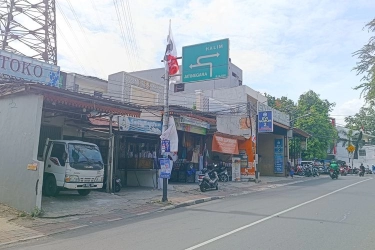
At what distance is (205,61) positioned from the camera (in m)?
13.8

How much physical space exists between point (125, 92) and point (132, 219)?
42.7ft

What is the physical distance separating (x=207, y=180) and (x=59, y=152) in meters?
7.87

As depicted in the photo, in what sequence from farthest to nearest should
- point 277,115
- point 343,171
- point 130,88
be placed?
point 343,171 → point 277,115 → point 130,88

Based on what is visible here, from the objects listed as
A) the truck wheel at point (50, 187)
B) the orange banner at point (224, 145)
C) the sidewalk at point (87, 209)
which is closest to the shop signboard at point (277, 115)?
the orange banner at point (224, 145)

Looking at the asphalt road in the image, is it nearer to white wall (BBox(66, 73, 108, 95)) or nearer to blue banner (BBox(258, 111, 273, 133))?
blue banner (BBox(258, 111, 273, 133))

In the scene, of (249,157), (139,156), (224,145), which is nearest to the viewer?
(139,156)

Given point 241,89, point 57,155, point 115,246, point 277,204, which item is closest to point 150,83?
point 241,89

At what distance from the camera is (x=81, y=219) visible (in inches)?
411

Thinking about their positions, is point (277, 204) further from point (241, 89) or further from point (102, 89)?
point (102, 89)

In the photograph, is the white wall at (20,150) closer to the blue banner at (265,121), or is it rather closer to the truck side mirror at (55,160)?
the truck side mirror at (55,160)

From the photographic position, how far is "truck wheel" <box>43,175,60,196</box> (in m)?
12.7

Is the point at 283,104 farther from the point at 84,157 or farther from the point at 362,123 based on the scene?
the point at 84,157

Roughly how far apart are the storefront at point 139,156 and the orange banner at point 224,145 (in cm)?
413

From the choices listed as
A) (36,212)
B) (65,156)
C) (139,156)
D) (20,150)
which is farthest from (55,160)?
(139,156)
